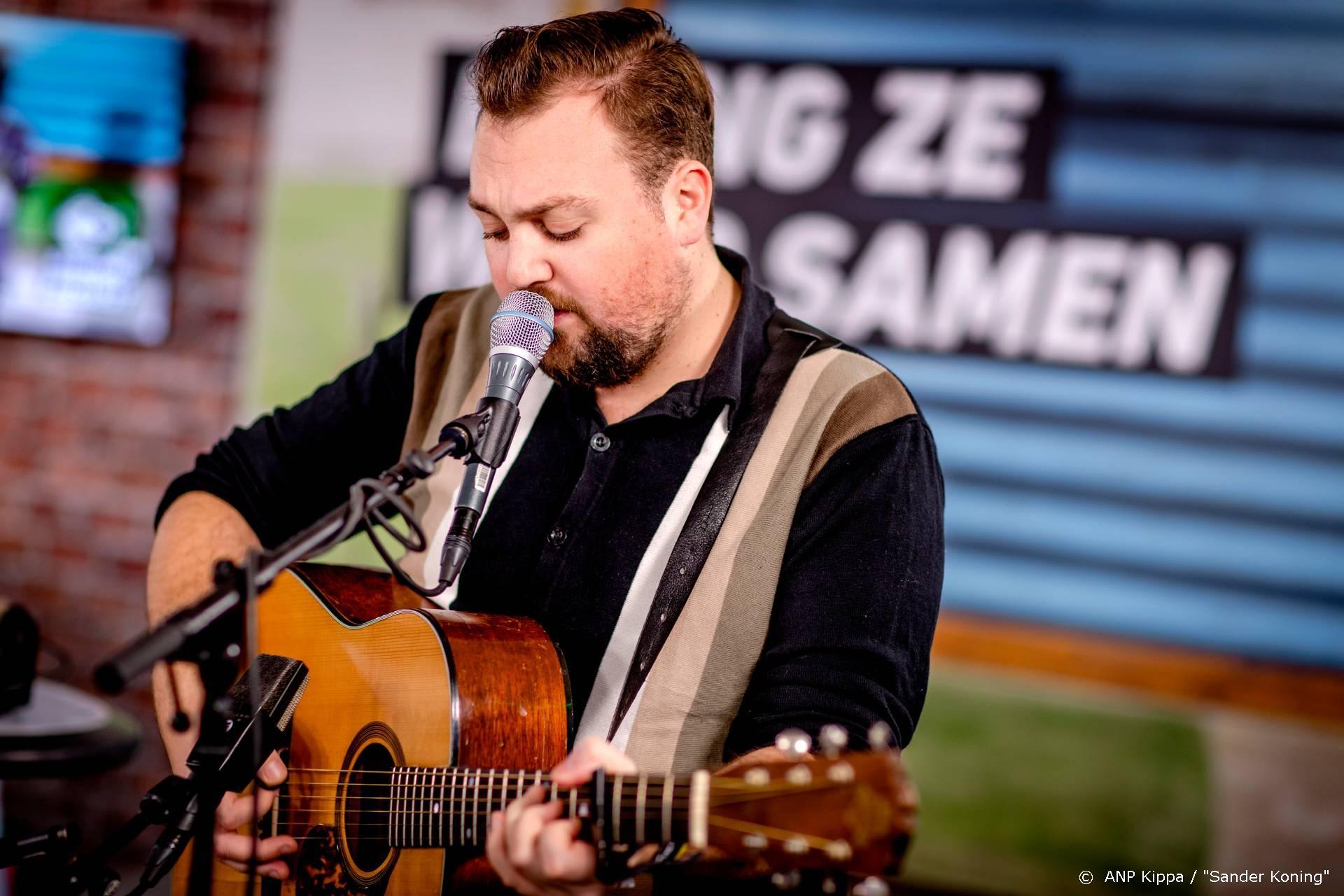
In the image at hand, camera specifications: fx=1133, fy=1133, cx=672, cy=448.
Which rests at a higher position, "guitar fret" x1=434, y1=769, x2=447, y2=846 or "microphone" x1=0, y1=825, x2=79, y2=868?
"guitar fret" x1=434, y1=769, x2=447, y2=846

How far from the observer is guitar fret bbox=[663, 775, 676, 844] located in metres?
1.24

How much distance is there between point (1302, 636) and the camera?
3.14 metres

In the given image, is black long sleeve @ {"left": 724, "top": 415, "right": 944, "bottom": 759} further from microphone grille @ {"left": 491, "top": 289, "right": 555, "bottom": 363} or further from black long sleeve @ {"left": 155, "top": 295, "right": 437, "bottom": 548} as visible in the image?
black long sleeve @ {"left": 155, "top": 295, "right": 437, "bottom": 548}

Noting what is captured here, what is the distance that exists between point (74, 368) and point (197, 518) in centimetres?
225

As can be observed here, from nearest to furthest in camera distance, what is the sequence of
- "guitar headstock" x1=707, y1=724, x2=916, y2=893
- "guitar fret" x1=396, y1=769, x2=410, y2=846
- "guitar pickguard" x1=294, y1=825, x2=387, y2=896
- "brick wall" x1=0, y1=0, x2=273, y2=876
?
1. "guitar headstock" x1=707, y1=724, x2=916, y2=893
2. "guitar fret" x1=396, y1=769, x2=410, y2=846
3. "guitar pickguard" x1=294, y1=825, x2=387, y2=896
4. "brick wall" x1=0, y1=0, x2=273, y2=876

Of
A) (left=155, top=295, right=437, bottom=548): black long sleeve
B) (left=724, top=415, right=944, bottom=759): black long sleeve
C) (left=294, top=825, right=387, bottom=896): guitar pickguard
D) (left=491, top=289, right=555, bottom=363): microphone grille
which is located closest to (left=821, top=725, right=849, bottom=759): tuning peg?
(left=724, top=415, right=944, bottom=759): black long sleeve

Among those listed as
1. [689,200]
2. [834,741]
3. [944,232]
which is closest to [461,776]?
[834,741]

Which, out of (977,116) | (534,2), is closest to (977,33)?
(977,116)

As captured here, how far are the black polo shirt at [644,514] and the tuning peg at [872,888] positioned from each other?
1.10 feet

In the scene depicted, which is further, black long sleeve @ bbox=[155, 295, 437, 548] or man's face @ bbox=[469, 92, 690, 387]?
black long sleeve @ bbox=[155, 295, 437, 548]

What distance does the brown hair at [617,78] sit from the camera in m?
1.71

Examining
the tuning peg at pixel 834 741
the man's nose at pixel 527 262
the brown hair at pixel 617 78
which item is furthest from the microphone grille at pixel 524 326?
the tuning peg at pixel 834 741

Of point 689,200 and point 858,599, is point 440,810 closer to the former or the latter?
point 858,599

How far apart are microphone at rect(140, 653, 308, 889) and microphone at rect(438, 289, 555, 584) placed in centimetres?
30
